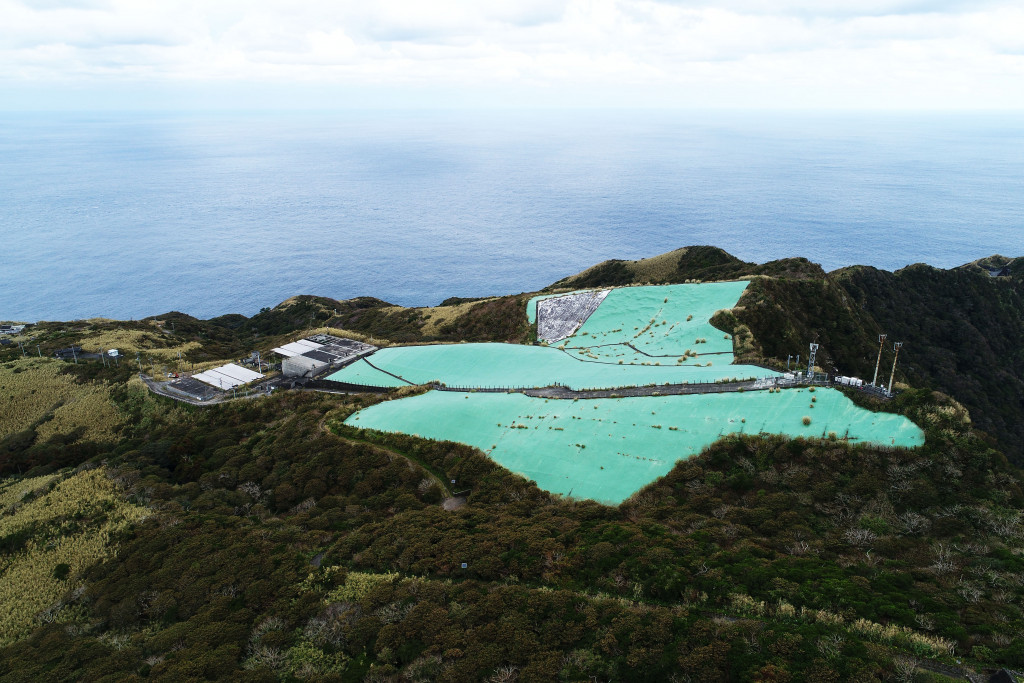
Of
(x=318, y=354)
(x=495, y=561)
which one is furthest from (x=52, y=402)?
(x=495, y=561)

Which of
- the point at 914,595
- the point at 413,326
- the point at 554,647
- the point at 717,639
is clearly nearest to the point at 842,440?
the point at 914,595

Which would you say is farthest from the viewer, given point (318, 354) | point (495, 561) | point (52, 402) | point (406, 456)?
point (318, 354)

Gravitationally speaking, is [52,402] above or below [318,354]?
below

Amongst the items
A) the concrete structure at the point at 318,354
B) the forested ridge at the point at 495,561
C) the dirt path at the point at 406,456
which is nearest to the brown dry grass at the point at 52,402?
the forested ridge at the point at 495,561

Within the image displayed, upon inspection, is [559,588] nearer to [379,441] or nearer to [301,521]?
[301,521]

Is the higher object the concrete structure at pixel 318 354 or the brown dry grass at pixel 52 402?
the concrete structure at pixel 318 354

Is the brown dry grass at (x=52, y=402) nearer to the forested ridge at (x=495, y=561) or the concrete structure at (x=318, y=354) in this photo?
the forested ridge at (x=495, y=561)

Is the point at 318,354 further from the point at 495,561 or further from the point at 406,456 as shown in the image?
the point at 495,561

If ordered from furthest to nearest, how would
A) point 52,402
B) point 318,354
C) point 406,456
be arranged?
point 318,354 → point 52,402 → point 406,456
